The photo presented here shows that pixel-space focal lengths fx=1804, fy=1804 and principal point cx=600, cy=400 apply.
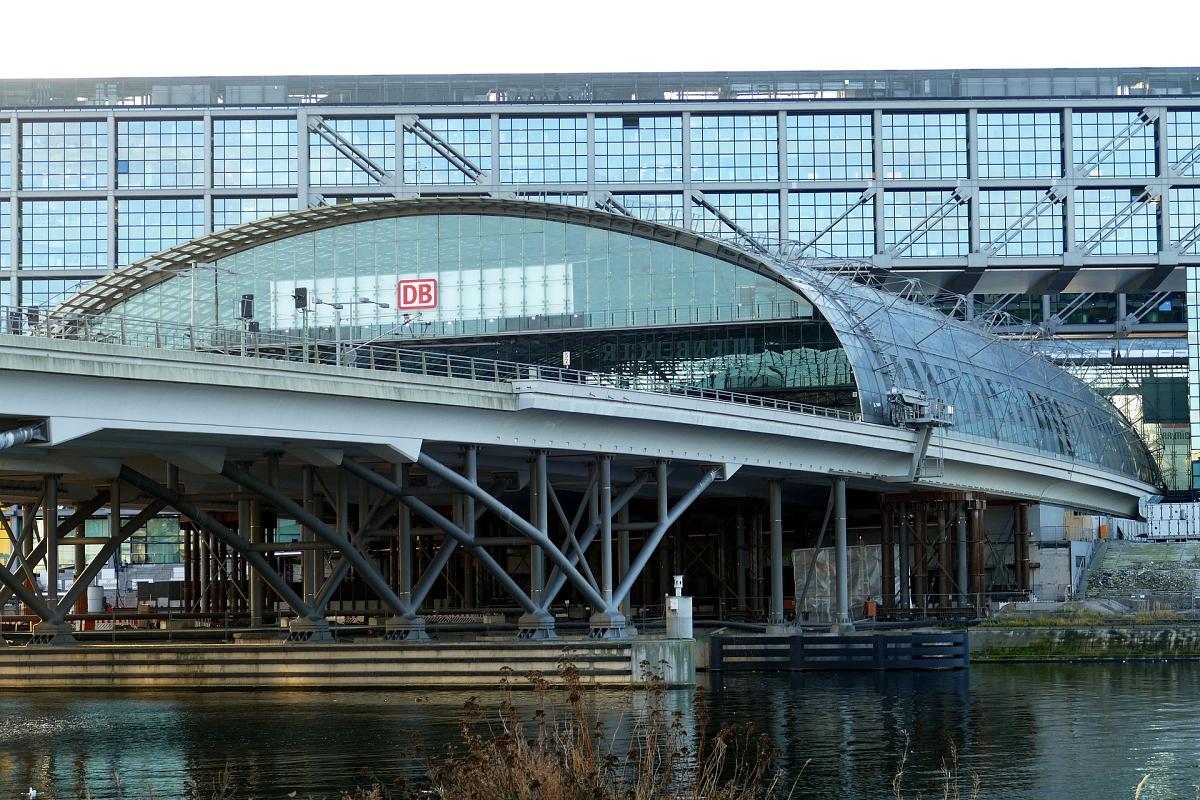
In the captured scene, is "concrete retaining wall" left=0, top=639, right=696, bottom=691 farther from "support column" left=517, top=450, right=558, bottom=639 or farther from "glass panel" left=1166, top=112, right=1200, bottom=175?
"glass panel" left=1166, top=112, right=1200, bottom=175

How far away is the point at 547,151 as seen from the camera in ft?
498

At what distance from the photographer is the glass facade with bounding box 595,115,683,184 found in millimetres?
151500

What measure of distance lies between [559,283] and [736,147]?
210ft

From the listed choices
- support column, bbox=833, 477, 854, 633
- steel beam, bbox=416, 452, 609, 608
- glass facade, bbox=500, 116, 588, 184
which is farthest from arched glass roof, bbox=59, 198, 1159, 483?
glass facade, bbox=500, 116, 588, 184

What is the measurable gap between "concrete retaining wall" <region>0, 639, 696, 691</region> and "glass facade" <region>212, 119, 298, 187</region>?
303ft

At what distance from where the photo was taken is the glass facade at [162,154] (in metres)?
152

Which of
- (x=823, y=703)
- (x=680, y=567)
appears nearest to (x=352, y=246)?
(x=680, y=567)

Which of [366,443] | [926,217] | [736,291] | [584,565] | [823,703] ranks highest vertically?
[926,217]

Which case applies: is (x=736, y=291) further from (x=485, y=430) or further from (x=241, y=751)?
(x=241, y=751)

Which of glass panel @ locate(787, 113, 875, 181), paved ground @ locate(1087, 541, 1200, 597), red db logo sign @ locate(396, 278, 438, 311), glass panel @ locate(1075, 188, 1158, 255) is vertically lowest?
paved ground @ locate(1087, 541, 1200, 597)

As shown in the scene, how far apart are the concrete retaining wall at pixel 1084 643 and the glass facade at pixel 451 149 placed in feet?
273

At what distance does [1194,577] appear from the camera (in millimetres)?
95500

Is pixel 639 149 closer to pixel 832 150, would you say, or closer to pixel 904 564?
pixel 832 150

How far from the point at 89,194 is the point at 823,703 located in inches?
4367
